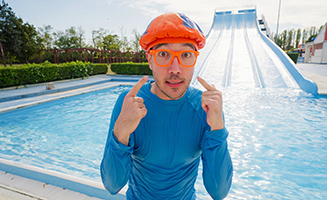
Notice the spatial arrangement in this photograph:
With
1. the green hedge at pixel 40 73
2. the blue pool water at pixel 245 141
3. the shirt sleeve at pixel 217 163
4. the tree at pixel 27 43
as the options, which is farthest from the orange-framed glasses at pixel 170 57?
the tree at pixel 27 43

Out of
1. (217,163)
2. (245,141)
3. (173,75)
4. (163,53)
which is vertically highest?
(163,53)

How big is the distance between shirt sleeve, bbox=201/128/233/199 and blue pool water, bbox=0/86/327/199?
7.62 ft

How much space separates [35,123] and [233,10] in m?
24.0

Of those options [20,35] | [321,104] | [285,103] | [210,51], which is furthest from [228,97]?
[20,35]

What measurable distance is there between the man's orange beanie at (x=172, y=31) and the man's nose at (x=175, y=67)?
0.37ft

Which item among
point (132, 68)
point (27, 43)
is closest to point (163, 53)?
point (132, 68)

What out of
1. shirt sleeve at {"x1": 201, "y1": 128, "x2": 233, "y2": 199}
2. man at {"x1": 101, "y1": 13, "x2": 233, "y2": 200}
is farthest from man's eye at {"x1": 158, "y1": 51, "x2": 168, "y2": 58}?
shirt sleeve at {"x1": 201, "y1": 128, "x2": 233, "y2": 199}

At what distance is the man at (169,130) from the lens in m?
1.03

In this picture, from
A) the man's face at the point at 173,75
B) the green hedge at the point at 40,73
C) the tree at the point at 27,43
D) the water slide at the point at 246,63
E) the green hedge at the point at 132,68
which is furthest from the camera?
the tree at the point at 27,43

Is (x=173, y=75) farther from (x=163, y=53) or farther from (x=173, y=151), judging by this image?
(x=173, y=151)

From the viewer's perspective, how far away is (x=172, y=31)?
107 centimetres

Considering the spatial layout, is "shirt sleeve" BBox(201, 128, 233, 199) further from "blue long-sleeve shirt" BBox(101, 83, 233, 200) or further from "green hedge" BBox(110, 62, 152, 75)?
"green hedge" BBox(110, 62, 152, 75)

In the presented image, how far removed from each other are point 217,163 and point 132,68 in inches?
618

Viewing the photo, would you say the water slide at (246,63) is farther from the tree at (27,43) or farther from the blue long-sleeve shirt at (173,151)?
the tree at (27,43)
